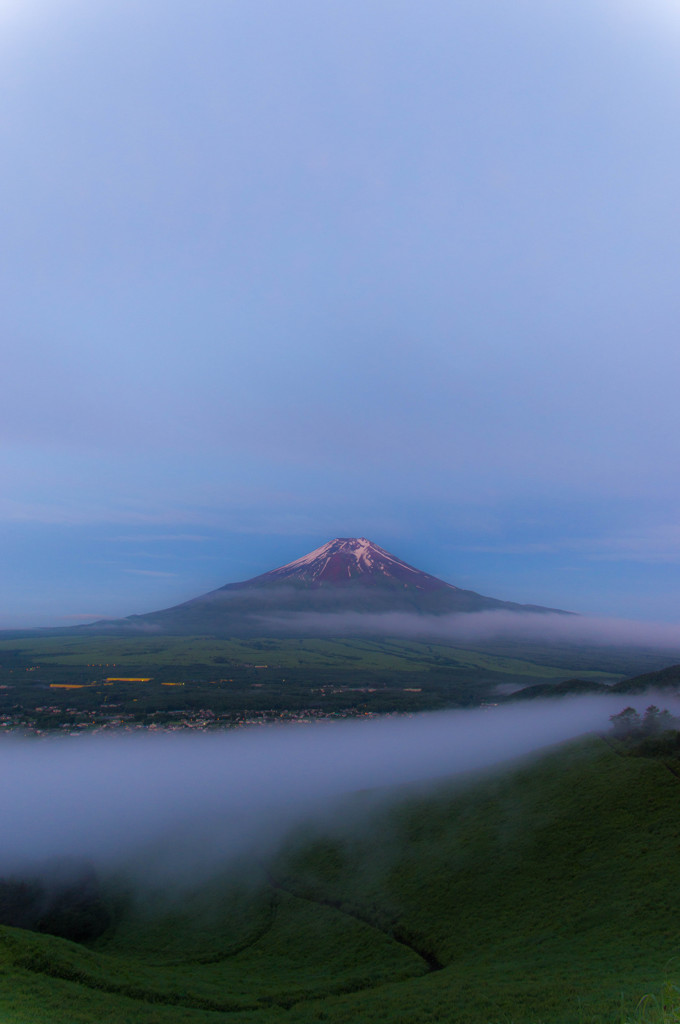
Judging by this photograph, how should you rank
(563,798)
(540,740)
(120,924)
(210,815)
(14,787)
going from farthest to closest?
1. (14,787)
2. (540,740)
3. (210,815)
4. (120,924)
5. (563,798)

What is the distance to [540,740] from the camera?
584 ft

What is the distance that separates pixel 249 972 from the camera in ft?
197

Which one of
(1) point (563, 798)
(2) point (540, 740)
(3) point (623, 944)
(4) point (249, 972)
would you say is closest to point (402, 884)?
(4) point (249, 972)

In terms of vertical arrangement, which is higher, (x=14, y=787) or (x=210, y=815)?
(x=210, y=815)

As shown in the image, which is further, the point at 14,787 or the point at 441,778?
the point at 14,787

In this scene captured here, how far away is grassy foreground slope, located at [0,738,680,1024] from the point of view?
43.1 metres

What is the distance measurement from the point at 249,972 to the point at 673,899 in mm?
47665

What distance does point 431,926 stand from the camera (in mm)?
60344

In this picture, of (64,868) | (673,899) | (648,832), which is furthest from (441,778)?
(64,868)

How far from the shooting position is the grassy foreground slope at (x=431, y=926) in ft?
141

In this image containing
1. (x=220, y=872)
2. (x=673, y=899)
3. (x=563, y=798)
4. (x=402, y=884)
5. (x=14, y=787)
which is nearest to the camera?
(x=673, y=899)

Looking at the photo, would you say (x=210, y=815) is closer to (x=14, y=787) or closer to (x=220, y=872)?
(x=220, y=872)

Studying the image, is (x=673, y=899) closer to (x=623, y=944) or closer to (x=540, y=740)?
(x=623, y=944)

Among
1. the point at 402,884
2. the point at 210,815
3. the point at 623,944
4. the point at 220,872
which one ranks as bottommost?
the point at 210,815
